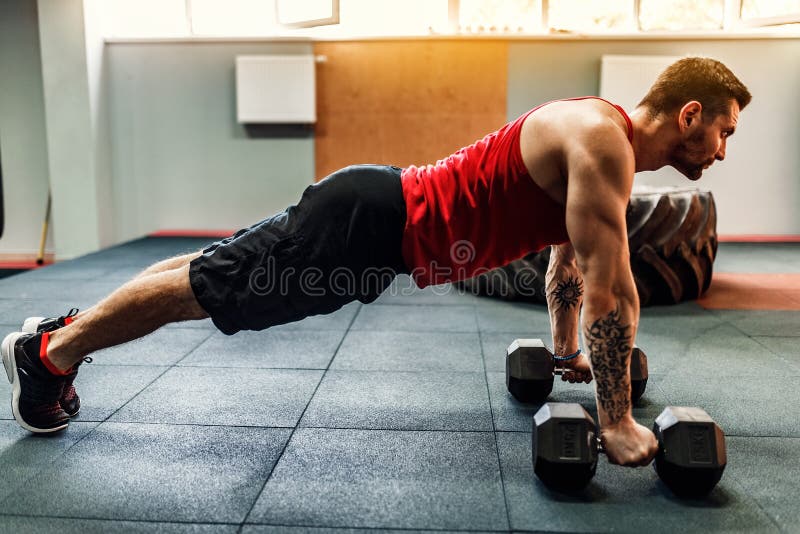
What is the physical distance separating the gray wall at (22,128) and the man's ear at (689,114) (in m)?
5.01

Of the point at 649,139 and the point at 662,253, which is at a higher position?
the point at 649,139

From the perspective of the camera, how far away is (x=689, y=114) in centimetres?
128

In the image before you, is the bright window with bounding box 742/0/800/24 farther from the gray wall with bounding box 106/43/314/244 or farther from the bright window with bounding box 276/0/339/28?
the gray wall with bounding box 106/43/314/244

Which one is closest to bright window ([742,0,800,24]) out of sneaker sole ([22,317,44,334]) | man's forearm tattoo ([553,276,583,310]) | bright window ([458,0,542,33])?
bright window ([458,0,542,33])

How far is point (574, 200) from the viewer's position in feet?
3.87

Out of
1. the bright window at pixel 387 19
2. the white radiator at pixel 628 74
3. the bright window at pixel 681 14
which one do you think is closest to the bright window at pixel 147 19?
the bright window at pixel 387 19

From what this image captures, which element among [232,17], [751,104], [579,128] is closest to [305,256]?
[579,128]

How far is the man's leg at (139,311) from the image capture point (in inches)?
52.6

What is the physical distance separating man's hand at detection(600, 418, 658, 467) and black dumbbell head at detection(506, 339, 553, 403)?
0.44 m

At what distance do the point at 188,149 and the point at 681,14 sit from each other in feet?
13.1

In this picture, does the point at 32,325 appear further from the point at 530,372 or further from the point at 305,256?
the point at 530,372

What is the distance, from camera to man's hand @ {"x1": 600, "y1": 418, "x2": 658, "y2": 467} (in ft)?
4.14

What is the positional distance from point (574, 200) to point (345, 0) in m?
4.41

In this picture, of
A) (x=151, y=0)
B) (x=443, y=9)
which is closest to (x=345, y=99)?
(x=443, y=9)
